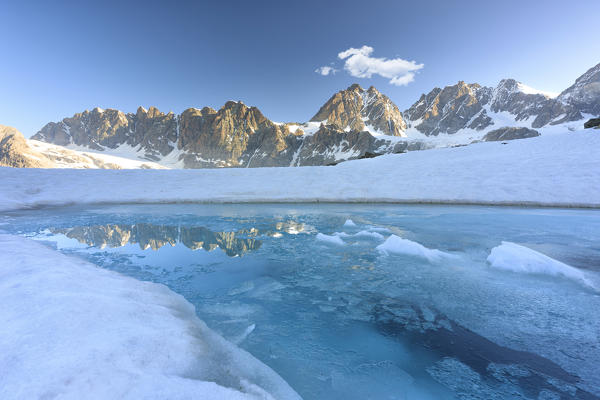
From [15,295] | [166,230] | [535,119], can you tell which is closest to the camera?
[15,295]

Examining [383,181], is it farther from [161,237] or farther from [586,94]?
[586,94]

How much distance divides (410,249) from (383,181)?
1345cm

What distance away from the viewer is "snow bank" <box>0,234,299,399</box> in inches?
57.2

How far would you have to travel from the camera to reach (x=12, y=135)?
137125 mm

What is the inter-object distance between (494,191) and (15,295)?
18.6m

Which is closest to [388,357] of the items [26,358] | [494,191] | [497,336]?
[497,336]

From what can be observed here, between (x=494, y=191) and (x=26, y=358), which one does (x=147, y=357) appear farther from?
(x=494, y=191)

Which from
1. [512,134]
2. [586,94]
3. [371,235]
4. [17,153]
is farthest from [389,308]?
[586,94]

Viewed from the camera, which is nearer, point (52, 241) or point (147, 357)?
point (147, 357)

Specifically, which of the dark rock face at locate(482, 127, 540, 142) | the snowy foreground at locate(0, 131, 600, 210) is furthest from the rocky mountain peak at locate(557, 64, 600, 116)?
the snowy foreground at locate(0, 131, 600, 210)

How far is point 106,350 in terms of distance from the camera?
1726 millimetres

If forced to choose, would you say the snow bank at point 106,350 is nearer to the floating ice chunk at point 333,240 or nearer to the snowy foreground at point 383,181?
the floating ice chunk at point 333,240

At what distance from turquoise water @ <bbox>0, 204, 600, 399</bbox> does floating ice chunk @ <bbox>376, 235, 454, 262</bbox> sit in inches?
9.5

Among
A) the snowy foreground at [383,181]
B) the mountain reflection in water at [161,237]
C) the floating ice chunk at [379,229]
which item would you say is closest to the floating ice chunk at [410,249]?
the floating ice chunk at [379,229]
